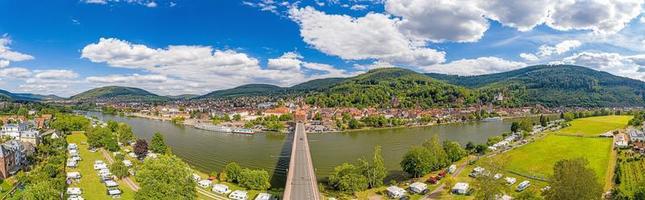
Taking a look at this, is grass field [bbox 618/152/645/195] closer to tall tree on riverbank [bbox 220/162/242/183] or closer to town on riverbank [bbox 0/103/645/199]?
town on riverbank [bbox 0/103/645/199]

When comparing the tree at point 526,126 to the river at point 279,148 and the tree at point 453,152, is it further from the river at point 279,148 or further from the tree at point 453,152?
the tree at point 453,152

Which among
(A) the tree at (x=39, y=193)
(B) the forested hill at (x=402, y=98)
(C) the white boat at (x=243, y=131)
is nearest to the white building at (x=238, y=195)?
(A) the tree at (x=39, y=193)

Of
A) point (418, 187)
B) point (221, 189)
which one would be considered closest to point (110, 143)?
point (221, 189)

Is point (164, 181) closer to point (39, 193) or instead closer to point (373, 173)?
point (39, 193)

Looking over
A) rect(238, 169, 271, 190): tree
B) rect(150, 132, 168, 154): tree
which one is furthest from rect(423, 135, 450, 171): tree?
rect(150, 132, 168, 154): tree

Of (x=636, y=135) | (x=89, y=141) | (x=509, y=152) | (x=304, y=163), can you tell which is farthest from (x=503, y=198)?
(x=89, y=141)

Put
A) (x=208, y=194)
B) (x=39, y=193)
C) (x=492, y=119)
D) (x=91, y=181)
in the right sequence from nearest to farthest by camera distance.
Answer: (x=39, y=193), (x=208, y=194), (x=91, y=181), (x=492, y=119)

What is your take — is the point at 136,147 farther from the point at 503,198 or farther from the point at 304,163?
the point at 503,198
